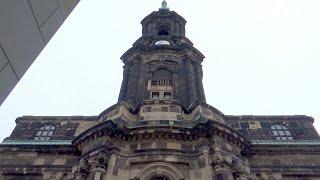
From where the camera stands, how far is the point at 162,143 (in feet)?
53.7

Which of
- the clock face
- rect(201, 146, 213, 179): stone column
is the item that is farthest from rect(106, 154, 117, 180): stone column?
the clock face

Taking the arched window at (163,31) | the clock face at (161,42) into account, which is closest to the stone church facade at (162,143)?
the clock face at (161,42)

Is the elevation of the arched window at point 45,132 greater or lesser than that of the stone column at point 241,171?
greater

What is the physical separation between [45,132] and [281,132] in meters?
14.2

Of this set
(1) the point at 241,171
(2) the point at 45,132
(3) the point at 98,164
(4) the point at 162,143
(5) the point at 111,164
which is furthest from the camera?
(2) the point at 45,132

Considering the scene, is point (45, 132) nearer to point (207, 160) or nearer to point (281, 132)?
point (207, 160)

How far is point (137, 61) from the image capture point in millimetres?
25531

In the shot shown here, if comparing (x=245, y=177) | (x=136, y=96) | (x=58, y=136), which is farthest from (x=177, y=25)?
(x=245, y=177)

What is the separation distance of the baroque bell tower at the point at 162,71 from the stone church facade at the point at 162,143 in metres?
0.11

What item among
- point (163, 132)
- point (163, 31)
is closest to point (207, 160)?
point (163, 132)

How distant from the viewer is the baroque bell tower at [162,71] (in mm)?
22166

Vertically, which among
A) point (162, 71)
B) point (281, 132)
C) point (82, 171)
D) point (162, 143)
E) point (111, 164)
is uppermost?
point (162, 71)

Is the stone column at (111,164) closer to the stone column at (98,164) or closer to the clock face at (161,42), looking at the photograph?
A: the stone column at (98,164)

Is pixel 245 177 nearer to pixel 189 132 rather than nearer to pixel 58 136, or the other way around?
pixel 189 132
